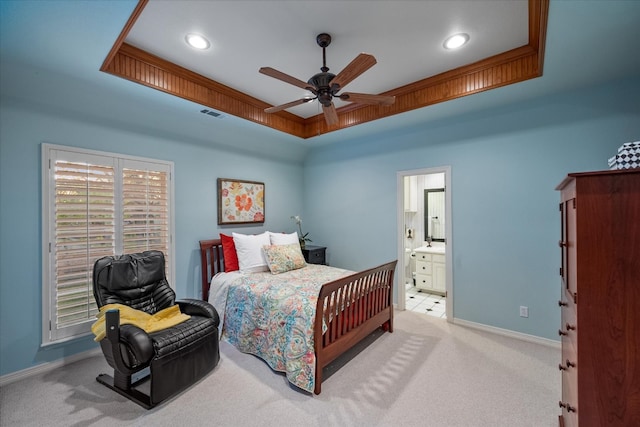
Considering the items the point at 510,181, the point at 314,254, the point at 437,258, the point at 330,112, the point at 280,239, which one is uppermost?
the point at 330,112

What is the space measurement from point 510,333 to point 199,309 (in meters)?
3.48

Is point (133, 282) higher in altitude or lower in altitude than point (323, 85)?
lower

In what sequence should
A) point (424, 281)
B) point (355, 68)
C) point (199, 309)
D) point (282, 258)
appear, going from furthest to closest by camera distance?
point (424, 281) < point (282, 258) < point (199, 309) < point (355, 68)

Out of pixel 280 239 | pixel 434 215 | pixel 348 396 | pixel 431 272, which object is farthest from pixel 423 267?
pixel 348 396

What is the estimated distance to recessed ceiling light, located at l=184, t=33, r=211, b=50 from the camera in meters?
2.29

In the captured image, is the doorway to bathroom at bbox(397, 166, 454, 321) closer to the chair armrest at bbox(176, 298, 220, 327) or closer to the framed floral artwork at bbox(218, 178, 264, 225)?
the framed floral artwork at bbox(218, 178, 264, 225)

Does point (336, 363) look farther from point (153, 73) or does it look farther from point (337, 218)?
point (153, 73)

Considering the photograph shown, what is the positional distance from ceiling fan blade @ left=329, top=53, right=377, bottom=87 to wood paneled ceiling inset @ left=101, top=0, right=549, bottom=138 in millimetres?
1046

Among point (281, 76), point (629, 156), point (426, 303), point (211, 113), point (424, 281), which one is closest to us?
point (629, 156)

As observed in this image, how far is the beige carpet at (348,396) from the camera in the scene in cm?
196

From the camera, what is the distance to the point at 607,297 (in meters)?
1.09

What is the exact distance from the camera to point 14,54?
2.08m

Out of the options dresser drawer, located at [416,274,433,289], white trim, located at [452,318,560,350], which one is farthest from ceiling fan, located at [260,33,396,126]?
dresser drawer, located at [416,274,433,289]

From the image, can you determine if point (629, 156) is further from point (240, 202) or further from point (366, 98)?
point (240, 202)
